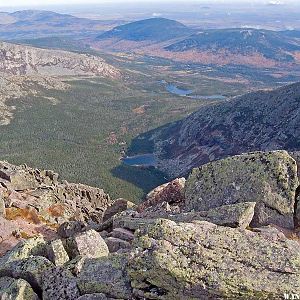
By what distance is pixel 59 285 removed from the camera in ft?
90.4

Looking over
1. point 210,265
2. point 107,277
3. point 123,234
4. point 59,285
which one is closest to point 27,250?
point 59,285

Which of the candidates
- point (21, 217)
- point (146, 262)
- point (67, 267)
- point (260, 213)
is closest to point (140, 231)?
point (146, 262)

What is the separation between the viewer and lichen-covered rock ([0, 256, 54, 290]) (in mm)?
28897

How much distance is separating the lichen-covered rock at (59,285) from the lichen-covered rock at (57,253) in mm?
1366

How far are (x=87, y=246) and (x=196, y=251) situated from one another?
10.2m

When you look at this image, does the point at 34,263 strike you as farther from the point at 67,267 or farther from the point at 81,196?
the point at 81,196

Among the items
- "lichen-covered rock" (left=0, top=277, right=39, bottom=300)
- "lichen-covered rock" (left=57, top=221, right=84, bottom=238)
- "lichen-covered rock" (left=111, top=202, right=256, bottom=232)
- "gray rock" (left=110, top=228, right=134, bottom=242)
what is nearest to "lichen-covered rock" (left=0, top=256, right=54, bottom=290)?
"lichen-covered rock" (left=0, top=277, right=39, bottom=300)

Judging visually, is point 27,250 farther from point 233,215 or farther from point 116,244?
point 233,215

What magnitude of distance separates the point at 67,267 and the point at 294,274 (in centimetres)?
1460

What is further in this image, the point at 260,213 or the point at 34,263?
the point at 260,213

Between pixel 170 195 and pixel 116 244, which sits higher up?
pixel 116 244

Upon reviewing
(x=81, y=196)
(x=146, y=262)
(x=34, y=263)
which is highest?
(x=146, y=262)

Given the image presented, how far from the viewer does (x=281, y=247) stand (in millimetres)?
25406

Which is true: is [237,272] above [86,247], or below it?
above
